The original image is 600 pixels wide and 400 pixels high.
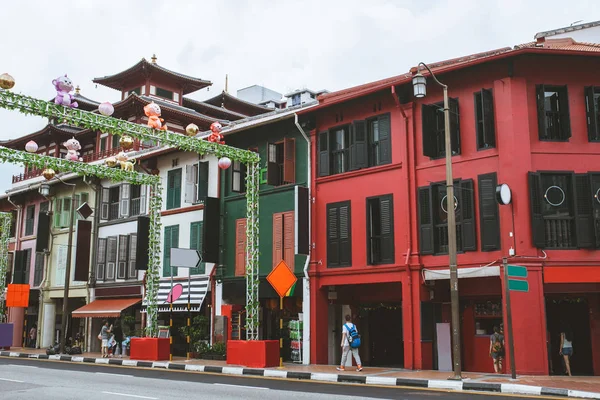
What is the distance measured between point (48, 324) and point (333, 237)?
850 inches

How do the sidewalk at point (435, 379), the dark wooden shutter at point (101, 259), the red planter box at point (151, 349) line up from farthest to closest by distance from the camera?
1. the dark wooden shutter at point (101, 259)
2. the red planter box at point (151, 349)
3. the sidewalk at point (435, 379)

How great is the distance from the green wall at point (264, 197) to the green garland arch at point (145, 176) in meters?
1.57

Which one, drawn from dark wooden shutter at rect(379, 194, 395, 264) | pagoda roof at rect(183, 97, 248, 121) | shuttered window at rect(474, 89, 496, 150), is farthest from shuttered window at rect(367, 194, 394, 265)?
pagoda roof at rect(183, 97, 248, 121)

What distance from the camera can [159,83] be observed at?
165 feet

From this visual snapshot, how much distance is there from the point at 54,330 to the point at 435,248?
2544 cm

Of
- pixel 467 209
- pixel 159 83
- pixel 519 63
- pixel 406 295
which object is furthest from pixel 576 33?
pixel 159 83

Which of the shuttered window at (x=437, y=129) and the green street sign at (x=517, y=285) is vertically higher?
the shuttered window at (x=437, y=129)

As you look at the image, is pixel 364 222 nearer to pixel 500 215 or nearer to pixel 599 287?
pixel 500 215

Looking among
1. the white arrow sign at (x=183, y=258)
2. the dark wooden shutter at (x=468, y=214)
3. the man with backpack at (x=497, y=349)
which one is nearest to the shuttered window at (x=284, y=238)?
the white arrow sign at (x=183, y=258)

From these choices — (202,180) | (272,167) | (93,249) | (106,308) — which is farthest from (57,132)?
(272,167)

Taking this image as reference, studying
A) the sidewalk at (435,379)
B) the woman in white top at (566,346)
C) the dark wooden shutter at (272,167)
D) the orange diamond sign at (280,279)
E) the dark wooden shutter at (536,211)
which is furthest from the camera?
the dark wooden shutter at (272,167)

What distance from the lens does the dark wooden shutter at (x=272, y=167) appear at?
84.0 ft

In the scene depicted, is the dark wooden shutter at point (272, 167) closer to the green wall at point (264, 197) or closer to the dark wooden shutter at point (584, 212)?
the green wall at point (264, 197)

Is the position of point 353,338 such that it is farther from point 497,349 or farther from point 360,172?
point 360,172
